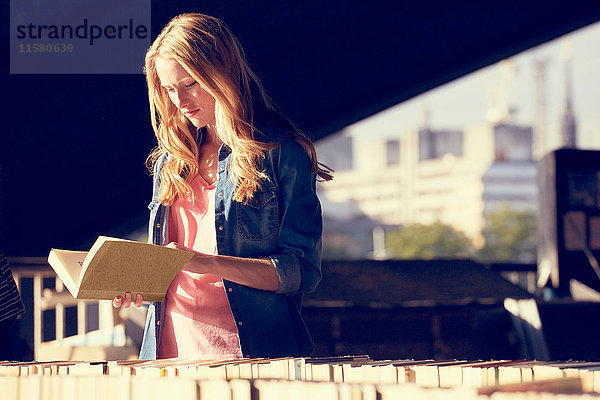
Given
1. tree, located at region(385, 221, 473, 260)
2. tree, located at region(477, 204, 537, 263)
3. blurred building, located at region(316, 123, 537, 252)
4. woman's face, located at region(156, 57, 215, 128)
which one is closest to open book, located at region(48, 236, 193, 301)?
woman's face, located at region(156, 57, 215, 128)

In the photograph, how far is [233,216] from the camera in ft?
7.15

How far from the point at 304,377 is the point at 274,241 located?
20.9 inches

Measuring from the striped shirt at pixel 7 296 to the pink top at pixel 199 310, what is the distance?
68 centimetres

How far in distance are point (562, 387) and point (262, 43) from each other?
13.8 feet

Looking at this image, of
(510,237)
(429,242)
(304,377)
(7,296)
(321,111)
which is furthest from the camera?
(510,237)

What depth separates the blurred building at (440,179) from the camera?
8981cm

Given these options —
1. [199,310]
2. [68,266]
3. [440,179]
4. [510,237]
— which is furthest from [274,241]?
[440,179]

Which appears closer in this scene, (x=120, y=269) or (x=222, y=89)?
(x=120, y=269)

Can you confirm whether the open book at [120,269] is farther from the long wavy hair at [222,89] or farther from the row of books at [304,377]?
the long wavy hair at [222,89]

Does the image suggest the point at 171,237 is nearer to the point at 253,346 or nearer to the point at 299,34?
the point at 253,346

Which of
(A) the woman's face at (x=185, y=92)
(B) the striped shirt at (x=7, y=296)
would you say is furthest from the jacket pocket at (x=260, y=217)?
(B) the striped shirt at (x=7, y=296)

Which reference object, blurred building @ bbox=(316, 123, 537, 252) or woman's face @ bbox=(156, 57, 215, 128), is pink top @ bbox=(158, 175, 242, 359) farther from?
blurred building @ bbox=(316, 123, 537, 252)

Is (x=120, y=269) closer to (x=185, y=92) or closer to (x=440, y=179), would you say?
(x=185, y=92)

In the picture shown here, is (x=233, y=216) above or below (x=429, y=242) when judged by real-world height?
below
